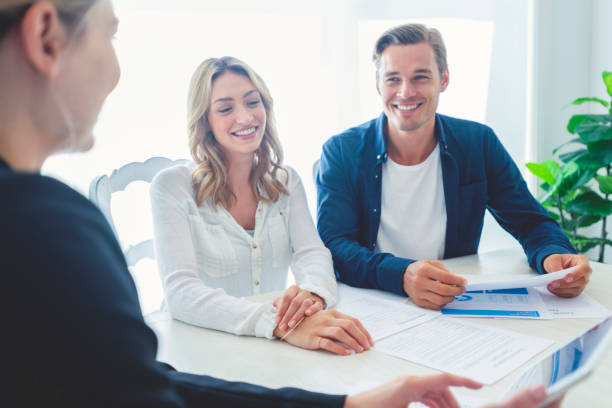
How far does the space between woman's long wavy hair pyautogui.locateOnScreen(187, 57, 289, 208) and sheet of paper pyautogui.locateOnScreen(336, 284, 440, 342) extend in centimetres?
47

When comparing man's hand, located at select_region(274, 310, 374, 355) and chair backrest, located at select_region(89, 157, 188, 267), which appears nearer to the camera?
man's hand, located at select_region(274, 310, 374, 355)

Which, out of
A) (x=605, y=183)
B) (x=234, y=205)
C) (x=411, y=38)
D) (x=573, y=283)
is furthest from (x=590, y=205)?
(x=234, y=205)

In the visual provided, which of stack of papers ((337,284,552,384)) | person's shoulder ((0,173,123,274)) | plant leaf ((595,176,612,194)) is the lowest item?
stack of papers ((337,284,552,384))

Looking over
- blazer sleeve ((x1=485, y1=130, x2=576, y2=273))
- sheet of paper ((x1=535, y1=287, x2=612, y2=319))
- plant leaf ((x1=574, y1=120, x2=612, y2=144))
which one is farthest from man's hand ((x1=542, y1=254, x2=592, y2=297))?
plant leaf ((x1=574, y1=120, x2=612, y2=144))

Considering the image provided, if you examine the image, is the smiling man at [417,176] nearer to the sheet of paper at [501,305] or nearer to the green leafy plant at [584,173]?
the sheet of paper at [501,305]

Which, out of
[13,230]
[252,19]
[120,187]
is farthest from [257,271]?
[252,19]

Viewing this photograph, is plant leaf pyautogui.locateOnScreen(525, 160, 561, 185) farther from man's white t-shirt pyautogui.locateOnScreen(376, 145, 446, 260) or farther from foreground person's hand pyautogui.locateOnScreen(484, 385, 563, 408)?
foreground person's hand pyautogui.locateOnScreen(484, 385, 563, 408)

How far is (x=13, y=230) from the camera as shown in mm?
354

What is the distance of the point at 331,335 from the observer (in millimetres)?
937

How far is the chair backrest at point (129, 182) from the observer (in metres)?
1.32

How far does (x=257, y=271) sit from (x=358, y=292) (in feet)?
1.15

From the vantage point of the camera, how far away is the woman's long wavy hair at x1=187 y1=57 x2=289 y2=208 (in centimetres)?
148

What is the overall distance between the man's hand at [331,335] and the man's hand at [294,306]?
0.06ft

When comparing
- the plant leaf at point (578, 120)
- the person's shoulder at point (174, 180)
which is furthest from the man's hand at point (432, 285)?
the plant leaf at point (578, 120)
